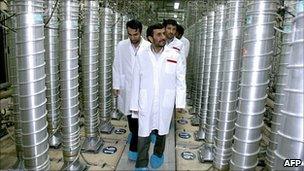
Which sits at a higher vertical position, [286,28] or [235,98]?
[286,28]

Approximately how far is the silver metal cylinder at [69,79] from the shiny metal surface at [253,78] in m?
1.68

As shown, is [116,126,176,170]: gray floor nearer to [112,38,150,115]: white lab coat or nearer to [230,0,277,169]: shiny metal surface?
[112,38,150,115]: white lab coat

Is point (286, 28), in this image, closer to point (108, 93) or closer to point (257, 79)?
point (257, 79)

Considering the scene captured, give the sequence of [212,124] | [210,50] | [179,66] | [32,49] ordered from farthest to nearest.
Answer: [210,50] → [212,124] → [179,66] → [32,49]

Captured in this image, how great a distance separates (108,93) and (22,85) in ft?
8.84

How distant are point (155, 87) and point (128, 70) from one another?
0.90m

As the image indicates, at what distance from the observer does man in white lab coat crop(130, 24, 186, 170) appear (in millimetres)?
3090

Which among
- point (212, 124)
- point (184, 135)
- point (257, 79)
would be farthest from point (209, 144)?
point (257, 79)

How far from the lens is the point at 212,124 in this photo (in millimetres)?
3857

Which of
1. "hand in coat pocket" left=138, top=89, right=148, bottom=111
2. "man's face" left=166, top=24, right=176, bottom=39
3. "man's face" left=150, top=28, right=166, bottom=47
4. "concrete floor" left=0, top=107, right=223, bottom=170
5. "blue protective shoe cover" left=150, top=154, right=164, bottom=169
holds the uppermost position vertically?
"man's face" left=166, top=24, right=176, bottom=39

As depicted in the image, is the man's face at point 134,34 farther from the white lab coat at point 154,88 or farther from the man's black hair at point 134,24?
the white lab coat at point 154,88

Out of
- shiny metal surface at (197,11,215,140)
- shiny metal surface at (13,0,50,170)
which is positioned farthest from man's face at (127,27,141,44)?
shiny metal surface at (13,0,50,170)

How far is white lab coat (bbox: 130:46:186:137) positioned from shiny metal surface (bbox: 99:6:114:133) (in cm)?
160

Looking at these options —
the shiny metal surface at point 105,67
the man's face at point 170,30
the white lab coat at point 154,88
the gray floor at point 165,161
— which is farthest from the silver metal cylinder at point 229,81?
the shiny metal surface at point 105,67
